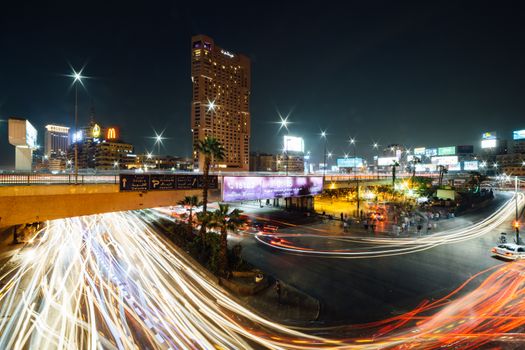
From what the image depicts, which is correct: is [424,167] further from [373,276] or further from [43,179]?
[43,179]

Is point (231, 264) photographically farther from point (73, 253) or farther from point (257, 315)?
point (73, 253)

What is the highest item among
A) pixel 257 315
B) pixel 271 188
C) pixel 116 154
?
pixel 116 154

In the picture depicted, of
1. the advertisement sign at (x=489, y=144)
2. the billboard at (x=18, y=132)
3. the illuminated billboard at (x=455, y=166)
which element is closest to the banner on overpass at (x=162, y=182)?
the billboard at (x=18, y=132)

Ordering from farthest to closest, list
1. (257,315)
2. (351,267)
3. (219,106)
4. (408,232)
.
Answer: (219,106), (408,232), (351,267), (257,315)

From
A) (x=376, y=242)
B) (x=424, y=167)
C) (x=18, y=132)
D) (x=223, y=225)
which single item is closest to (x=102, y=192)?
(x=223, y=225)

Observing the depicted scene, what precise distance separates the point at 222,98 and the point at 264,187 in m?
139

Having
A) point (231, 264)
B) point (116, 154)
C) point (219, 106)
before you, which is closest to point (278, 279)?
point (231, 264)

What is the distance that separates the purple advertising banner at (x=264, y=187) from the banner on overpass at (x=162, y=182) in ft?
5.60

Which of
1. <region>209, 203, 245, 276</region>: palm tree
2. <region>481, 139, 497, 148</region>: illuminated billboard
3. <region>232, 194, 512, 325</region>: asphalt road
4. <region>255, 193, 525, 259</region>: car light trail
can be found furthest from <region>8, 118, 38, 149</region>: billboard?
<region>481, 139, 497, 148</region>: illuminated billboard

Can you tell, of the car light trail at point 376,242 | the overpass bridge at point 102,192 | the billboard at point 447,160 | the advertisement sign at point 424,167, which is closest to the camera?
the overpass bridge at point 102,192

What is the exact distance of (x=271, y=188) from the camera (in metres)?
28.8

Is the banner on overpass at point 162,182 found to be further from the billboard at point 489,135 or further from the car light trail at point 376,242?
the billboard at point 489,135

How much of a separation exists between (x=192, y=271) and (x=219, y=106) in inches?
5631

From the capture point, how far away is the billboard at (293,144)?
1951 inches
